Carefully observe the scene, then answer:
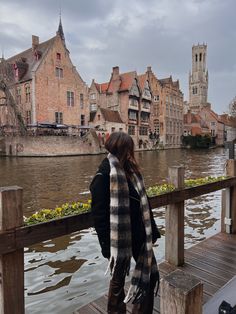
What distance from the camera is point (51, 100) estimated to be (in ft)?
119

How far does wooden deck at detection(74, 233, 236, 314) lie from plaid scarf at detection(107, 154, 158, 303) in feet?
2.37

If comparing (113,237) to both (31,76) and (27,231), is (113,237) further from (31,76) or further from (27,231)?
(31,76)

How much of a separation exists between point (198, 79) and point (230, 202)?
321ft

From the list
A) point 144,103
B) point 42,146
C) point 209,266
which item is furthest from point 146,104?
point 209,266

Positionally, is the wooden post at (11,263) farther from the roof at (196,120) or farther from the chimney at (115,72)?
the roof at (196,120)

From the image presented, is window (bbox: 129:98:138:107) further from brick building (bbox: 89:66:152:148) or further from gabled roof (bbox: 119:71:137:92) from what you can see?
gabled roof (bbox: 119:71:137:92)

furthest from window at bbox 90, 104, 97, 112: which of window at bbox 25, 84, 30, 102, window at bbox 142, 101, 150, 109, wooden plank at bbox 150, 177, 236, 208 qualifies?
wooden plank at bbox 150, 177, 236, 208

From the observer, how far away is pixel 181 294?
1303 millimetres

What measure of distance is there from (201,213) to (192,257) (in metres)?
4.31

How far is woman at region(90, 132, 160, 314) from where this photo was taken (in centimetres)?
210

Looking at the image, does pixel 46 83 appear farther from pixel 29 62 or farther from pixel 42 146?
pixel 42 146

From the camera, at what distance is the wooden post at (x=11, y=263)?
198 cm

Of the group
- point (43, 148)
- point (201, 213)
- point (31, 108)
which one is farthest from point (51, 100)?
point (201, 213)

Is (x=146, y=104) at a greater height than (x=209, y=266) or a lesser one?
greater
